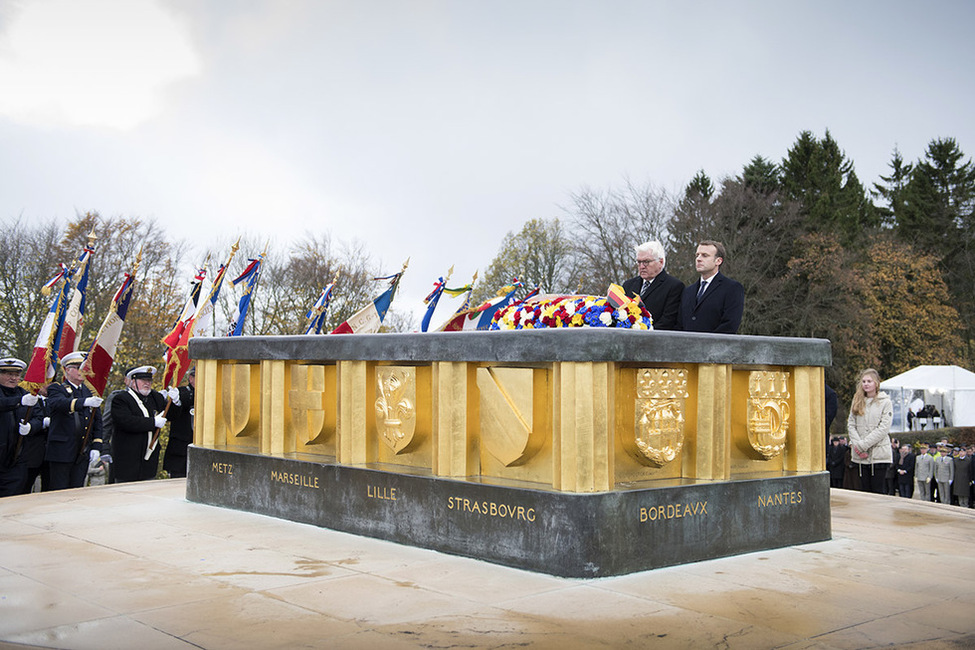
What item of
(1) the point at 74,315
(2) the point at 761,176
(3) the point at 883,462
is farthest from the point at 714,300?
(2) the point at 761,176

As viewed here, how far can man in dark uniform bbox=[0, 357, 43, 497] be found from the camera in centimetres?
991

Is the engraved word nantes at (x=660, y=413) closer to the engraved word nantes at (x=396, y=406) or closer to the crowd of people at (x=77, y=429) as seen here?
the engraved word nantes at (x=396, y=406)

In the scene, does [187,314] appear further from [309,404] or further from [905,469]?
[905,469]

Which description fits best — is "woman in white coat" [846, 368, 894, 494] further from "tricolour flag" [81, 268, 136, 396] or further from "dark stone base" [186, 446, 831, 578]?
"tricolour flag" [81, 268, 136, 396]

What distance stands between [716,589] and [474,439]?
75.8 inches

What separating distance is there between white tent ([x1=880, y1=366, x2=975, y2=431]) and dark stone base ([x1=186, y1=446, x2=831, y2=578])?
24.0 metres

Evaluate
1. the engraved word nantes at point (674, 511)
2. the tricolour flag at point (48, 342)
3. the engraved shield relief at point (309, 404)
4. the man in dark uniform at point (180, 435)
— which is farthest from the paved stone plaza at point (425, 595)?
the man in dark uniform at point (180, 435)

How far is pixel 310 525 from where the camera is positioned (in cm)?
718

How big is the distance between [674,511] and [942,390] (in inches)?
1045

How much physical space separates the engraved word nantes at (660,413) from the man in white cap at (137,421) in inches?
278

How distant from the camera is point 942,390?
28.7 m

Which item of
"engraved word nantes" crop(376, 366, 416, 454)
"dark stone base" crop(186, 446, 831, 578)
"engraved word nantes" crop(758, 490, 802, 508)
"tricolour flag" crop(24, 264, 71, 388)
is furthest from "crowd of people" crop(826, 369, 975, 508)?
"tricolour flag" crop(24, 264, 71, 388)

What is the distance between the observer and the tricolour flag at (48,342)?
1088cm

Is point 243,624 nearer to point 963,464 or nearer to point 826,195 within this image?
point 963,464
